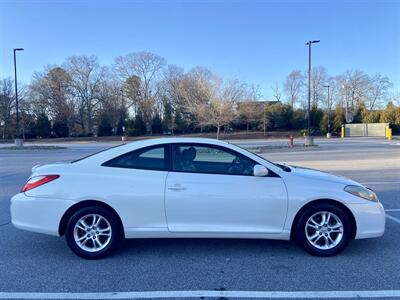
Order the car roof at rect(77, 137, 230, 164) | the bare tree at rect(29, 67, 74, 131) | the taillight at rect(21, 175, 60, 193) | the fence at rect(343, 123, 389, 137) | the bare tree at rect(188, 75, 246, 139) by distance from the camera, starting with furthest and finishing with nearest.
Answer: the bare tree at rect(29, 67, 74, 131), the fence at rect(343, 123, 389, 137), the bare tree at rect(188, 75, 246, 139), the car roof at rect(77, 137, 230, 164), the taillight at rect(21, 175, 60, 193)

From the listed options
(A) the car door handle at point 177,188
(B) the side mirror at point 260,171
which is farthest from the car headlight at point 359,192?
(A) the car door handle at point 177,188

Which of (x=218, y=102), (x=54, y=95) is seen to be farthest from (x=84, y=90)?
(x=218, y=102)

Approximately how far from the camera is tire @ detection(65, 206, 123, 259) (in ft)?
12.2

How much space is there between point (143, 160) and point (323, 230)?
8.23ft

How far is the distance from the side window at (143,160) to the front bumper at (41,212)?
0.76 m

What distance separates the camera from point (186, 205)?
367cm

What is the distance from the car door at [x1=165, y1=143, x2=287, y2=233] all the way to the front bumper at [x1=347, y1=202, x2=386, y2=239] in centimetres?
95

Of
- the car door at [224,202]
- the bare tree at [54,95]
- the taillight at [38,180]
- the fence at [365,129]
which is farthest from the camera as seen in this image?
the bare tree at [54,95]

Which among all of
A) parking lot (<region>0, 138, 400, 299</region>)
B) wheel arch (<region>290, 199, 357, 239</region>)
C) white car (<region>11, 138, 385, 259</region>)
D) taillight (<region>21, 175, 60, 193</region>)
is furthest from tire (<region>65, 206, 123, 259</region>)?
wheel arch (<region>290, 199, 357, 239</region>)

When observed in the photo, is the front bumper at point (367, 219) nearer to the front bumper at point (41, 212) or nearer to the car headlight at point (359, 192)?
the car headlight at point (359, 192)

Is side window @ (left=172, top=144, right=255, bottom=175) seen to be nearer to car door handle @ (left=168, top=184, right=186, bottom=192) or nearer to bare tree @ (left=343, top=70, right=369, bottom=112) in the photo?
car door handle @ (left=168, top=184, right=186, bottom=192)

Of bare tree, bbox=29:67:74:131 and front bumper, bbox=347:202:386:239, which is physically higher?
bare tree, bbox=29:67:74:131

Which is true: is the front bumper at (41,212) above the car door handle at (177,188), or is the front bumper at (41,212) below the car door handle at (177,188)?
below

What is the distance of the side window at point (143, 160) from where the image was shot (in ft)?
12.5
